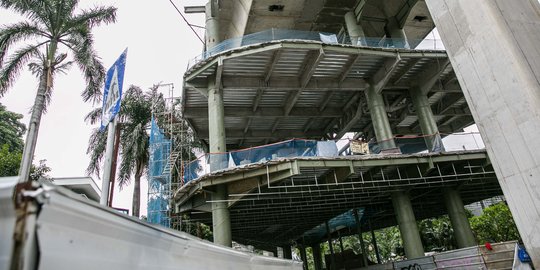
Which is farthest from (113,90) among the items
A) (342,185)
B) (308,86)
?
(308,86)

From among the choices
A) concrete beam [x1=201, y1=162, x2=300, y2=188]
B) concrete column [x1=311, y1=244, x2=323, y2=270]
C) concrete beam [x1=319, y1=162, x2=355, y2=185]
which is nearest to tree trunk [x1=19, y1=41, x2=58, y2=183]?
concrete beam [x1=201, y1=162, x2=300, y2=188]

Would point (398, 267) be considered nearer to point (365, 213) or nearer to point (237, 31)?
point (365, 213)

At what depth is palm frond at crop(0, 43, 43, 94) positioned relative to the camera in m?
19.6

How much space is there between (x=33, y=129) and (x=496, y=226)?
111 ft

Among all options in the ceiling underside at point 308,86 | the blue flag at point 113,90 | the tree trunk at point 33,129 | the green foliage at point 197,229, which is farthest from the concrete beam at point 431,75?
the tree trunk at point 33,129

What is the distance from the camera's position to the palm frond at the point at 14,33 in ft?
64.8

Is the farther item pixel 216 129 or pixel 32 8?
pixel 32 8

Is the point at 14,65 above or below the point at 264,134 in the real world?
above

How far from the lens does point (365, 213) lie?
2684 cm

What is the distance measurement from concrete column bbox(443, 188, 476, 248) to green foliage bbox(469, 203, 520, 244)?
10374mm

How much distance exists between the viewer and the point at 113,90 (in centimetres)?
930

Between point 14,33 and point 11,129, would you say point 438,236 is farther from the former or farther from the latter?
point 11,129

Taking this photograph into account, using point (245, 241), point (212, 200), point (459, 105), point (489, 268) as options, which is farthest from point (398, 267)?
point (245, 241)

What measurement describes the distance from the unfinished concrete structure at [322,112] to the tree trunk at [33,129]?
6.93 metres
